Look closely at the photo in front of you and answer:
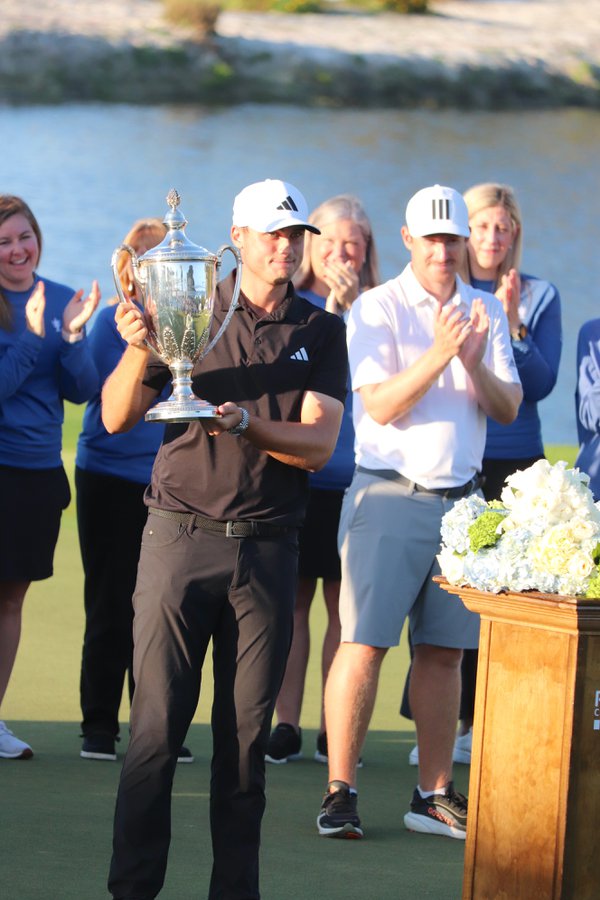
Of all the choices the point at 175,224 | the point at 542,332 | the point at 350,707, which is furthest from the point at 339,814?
the point at 542,332

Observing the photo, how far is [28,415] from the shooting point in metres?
4.69

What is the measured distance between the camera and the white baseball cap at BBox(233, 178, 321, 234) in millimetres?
3338

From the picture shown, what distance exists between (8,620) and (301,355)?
1.84m

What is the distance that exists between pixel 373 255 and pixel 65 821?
7.20 feet

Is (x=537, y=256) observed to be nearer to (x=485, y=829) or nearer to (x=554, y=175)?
(x=554, y=175)

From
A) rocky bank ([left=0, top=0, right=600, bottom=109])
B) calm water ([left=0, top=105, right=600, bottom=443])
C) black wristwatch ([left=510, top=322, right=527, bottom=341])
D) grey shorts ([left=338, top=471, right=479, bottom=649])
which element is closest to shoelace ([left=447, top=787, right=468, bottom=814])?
grey shorts ([left=338, top=471, right=479, bottom=649])

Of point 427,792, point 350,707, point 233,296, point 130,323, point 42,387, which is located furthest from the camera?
point 42,387

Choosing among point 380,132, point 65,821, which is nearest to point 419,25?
point 380,132

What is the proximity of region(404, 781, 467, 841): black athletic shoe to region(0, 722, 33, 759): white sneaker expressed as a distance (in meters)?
1.28

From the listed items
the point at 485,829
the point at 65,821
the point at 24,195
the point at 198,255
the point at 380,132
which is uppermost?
the point at 380,132

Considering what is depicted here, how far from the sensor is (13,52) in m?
11.3

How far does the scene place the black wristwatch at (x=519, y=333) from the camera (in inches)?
195

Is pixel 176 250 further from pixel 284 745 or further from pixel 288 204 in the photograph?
pixel 284 745

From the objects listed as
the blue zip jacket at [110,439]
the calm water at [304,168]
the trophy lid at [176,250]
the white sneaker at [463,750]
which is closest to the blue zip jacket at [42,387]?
the blue zip jacket at [110,439]
